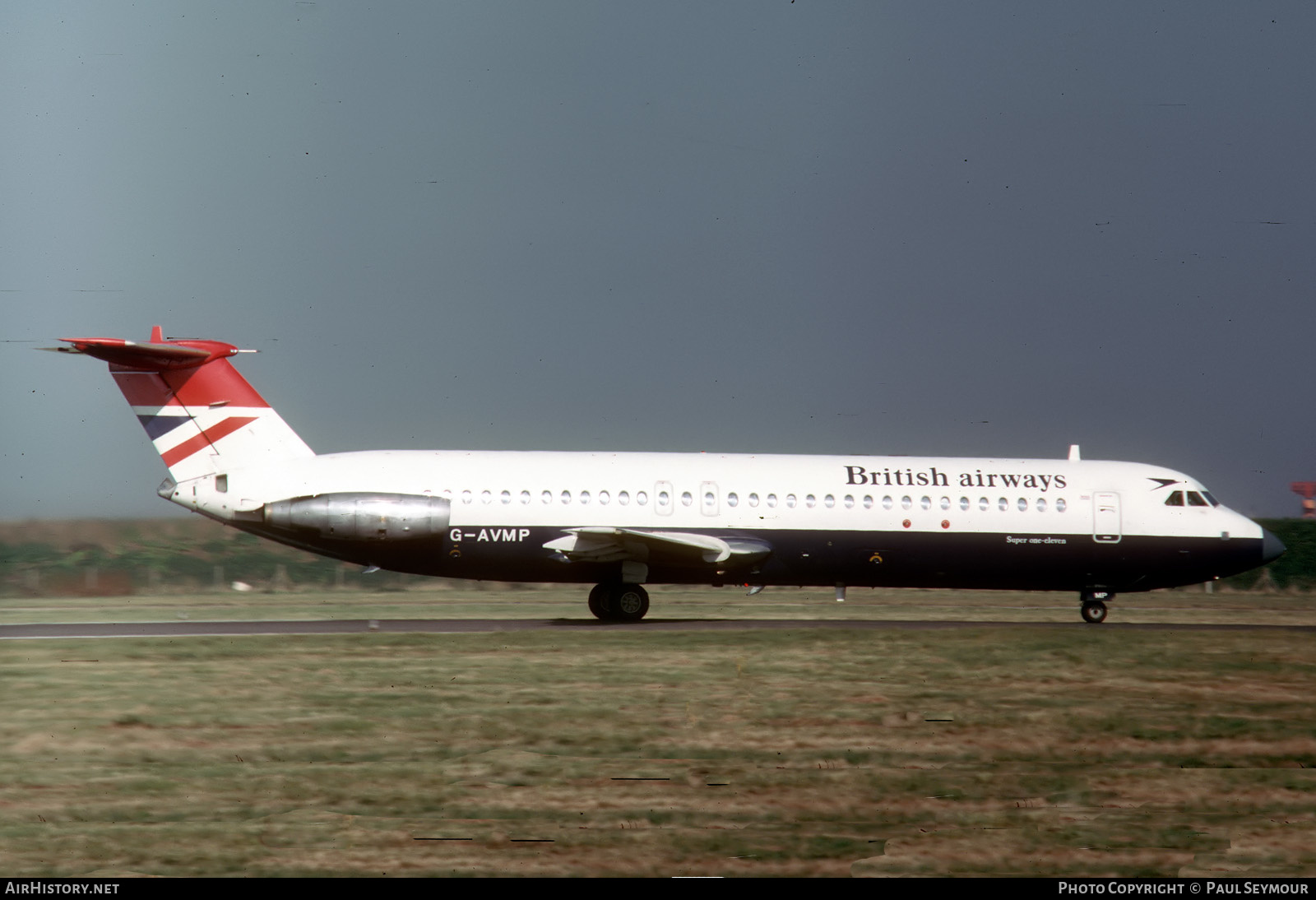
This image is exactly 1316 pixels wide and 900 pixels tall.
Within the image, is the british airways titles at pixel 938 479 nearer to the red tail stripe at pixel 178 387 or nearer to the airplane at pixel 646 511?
the airplane at pixel 646 511

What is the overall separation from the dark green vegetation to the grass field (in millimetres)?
39

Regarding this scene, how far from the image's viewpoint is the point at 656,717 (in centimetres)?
1382

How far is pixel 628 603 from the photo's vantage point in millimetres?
26672

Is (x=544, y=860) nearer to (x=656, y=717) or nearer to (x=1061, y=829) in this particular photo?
(x=1061, y=829)

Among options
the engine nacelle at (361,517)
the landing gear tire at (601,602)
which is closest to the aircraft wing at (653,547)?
the landing gear tire at (601,602)

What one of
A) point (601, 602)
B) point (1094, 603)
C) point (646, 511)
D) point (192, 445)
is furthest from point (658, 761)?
point (1094, 603)

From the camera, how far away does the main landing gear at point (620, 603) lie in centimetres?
2669

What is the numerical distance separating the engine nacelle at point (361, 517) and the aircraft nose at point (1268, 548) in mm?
17145

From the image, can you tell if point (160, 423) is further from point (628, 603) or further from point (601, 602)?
point (628, 603)

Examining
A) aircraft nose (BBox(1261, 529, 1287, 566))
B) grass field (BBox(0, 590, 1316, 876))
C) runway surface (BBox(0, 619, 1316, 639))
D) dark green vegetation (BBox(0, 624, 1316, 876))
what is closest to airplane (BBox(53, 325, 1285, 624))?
aircraft nose (BBox(1261, 529, 1287, 566))

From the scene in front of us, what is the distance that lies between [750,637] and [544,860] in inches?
503

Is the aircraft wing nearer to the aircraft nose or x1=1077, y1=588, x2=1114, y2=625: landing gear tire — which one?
x1=1077, y1=588, x2=1114, y2=625: landing gear tire

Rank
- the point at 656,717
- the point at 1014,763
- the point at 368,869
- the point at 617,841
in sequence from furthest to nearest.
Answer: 1. the point at 656,717
2. the point at 1014,763
3. the point at 617,841
4. the point at 368,869

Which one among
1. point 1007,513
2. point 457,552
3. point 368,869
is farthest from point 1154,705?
point 457,552
